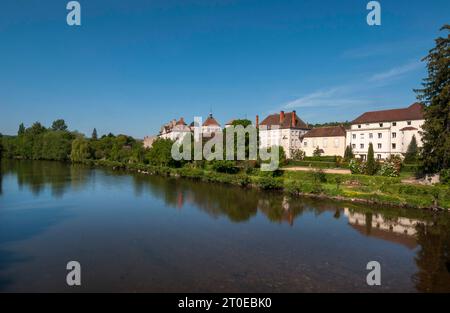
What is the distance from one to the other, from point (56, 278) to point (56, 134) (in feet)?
250

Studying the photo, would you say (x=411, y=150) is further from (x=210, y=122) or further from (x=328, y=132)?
(x=210, y=122)

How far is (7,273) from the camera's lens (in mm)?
10359

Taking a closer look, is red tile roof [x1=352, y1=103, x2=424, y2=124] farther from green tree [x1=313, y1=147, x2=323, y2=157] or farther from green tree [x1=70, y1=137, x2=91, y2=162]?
green tree [x1=70, y1=137, x2=91, y2=162]

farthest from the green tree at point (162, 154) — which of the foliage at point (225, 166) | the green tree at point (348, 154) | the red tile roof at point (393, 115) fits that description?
the red tile roof at point (393, 115)

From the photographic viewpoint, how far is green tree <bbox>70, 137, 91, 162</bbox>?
65500 mm

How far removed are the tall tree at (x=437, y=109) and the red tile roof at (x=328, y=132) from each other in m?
22.9

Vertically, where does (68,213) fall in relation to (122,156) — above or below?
below

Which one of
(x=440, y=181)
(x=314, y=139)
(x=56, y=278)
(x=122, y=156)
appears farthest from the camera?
(x=122, y=156)

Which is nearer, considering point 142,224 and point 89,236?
point 89,236

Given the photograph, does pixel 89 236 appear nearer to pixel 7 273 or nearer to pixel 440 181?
pixel 7 273

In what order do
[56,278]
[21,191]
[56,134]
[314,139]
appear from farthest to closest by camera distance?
[56,134] < [314,139] < [21,191] < [56,278]

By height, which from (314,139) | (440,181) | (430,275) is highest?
(314,139)

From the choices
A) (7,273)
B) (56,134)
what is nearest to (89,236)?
(7,273)

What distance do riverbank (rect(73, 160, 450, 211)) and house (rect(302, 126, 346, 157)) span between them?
778 inches
